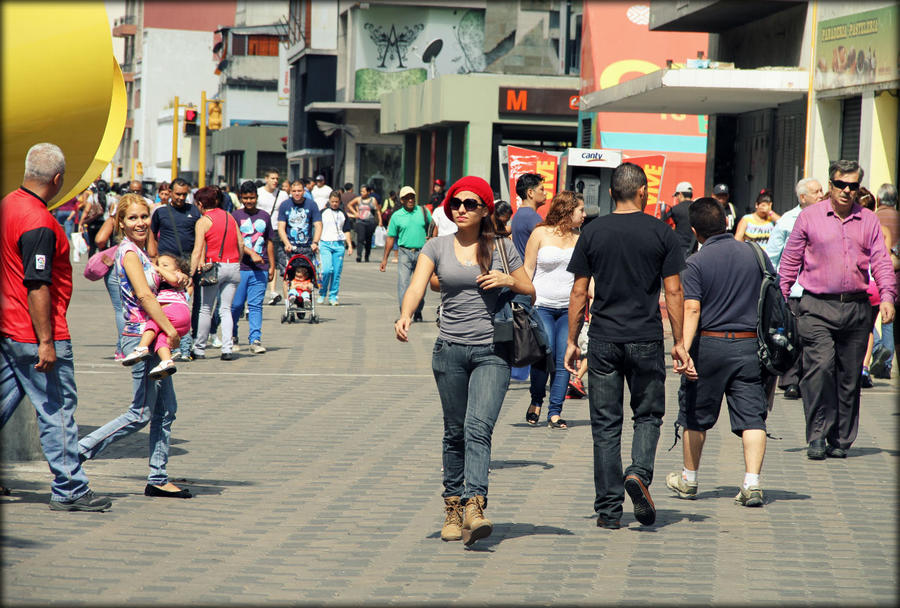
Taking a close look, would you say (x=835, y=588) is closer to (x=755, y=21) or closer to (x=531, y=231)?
(x=531, y=231)

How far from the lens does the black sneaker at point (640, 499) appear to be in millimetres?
6656

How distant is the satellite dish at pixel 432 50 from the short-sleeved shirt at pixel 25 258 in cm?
4474

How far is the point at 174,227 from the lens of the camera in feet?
43.8

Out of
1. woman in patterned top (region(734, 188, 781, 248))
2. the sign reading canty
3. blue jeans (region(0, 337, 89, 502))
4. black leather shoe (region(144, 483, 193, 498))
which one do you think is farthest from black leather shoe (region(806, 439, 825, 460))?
the sign reading canty

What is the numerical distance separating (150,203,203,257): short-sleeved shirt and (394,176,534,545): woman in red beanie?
734 centimetres

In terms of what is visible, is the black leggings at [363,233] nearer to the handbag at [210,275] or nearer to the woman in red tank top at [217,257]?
the woman in red tank top at [217,257]

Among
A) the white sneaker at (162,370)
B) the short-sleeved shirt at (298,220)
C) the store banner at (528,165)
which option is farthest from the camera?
the store banner at (528,165)

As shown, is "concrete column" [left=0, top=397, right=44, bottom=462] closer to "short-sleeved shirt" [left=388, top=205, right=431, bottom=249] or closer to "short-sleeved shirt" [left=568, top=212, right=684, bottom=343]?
"short-sleeved shirt" [left=568, top=212, right=684, bottom=343]

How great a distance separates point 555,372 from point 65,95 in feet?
16.5

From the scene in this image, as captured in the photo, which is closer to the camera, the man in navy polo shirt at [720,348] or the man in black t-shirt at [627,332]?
the man in black t-shirt at [627,332]

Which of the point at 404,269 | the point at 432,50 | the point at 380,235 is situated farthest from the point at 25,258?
the point at 432,50

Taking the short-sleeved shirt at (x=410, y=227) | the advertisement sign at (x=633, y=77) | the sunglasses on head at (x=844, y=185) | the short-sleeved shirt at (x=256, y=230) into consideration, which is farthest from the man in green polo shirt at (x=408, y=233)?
the advertisement sign at (x=633, y=77)

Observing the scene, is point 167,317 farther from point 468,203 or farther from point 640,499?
point 640,499

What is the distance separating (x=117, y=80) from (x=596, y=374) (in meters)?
3.15
